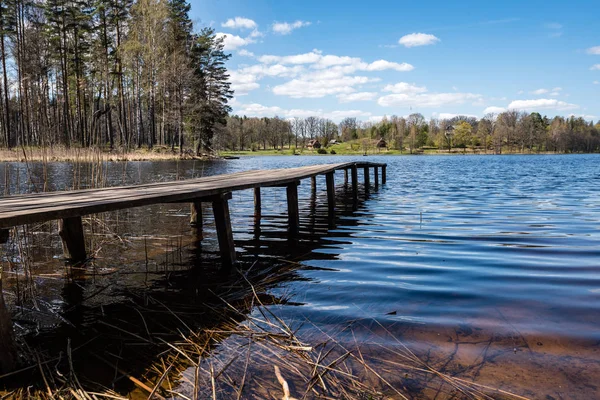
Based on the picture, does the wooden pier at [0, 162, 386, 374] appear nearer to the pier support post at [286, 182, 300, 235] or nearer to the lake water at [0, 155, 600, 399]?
the pier support post at [286, 182, 300, 235]

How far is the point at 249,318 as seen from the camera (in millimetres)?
3324

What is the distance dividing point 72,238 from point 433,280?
14.0 ft

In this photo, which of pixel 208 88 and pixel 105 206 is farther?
pixel 208 88

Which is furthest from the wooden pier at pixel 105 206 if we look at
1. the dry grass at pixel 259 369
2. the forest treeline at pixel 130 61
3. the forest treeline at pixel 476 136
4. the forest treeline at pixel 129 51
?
the forest treeline at pixel 476 136

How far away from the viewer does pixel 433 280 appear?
446 centimetres

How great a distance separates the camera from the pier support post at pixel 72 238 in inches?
197

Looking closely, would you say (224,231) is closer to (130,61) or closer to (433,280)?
(433,280)

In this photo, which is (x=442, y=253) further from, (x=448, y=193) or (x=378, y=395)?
(x=448, y=193)

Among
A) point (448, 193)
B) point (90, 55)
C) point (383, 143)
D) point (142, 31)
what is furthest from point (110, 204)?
point (383, 143)

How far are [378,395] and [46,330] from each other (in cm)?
251

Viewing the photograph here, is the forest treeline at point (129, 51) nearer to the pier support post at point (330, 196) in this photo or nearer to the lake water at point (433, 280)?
the pier support post at point (330, 196)

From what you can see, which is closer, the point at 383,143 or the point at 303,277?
the point at 303,277

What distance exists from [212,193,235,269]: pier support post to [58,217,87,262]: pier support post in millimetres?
1708

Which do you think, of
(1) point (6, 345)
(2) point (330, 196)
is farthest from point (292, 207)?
(1) point (6, 345)
